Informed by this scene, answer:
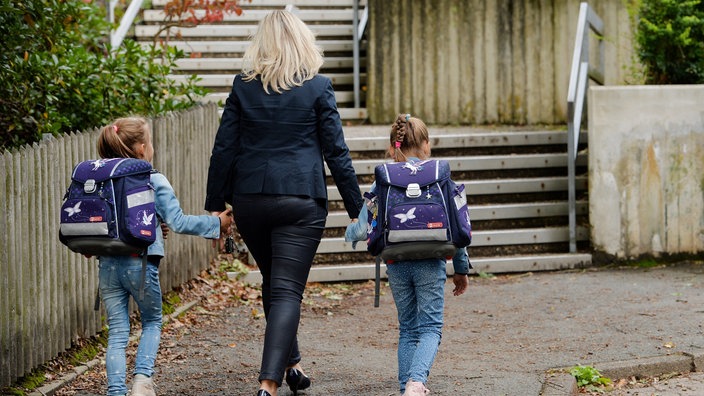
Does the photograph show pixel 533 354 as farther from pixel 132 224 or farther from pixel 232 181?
pixel 132 224

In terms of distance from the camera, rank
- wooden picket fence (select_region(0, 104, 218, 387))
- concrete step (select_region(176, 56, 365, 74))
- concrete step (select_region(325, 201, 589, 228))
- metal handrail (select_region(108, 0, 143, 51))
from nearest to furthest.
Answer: wooden picket fence (select_region(0, 104, 218, 387)) → concrete step (select_region(325, 201, 589, 228)) → metal handrail (select_region(108, 0, 143, 51)) → concrete step (select_region(176, 56, 365, 74))

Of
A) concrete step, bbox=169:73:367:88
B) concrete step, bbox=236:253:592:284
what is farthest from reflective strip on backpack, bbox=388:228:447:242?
concrete step, bbox=169:73:367:88

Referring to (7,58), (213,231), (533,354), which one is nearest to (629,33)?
(533,354)

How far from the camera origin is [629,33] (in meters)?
13.3

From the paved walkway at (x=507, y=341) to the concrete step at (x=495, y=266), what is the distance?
213 mm

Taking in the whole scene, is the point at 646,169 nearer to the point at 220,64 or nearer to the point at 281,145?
the point at 281,145

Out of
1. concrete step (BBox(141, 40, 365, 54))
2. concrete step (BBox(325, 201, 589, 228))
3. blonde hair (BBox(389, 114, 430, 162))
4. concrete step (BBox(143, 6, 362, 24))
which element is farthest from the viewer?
concrete step (BBox(143, 6, 362, 24))

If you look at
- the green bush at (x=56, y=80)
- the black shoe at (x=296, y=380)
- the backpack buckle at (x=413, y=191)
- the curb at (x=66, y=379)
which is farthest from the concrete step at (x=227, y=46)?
the backpack buckle at (x=413, y=191)

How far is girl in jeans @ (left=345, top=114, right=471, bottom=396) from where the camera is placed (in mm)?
5738

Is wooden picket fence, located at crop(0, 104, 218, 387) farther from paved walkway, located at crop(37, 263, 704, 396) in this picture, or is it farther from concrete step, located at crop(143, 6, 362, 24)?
concrete step, located at crop(143, 6, 362, 24)

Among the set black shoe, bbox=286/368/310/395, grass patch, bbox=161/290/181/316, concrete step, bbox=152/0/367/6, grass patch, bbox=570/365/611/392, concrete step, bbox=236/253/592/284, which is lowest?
grass patch, bbox=570/365/611/392

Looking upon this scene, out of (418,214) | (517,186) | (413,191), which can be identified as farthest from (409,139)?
(517,186)

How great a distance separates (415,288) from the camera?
584 centimetres

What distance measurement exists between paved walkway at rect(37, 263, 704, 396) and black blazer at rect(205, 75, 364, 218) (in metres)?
1.37
